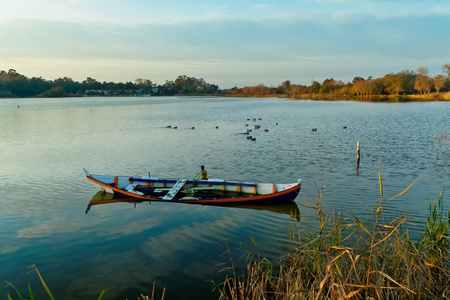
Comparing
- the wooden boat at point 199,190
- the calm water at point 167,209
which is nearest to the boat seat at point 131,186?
the wooden boat at point 199,190

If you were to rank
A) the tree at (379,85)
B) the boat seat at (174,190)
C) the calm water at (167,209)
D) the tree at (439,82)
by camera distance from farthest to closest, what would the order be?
the tree at (379,85)
the tree at (439,82)
the boat seat at (174,190)
the calm water at (167,209)

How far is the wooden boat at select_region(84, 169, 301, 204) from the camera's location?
13.7 metres

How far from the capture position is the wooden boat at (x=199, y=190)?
45.0ft

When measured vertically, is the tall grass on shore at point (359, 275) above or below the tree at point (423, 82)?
below

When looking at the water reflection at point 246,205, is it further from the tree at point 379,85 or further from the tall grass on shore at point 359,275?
the tree at point 379,85

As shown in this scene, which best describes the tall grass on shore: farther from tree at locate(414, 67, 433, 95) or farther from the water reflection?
tree at locate(414, 67, 433, 95)

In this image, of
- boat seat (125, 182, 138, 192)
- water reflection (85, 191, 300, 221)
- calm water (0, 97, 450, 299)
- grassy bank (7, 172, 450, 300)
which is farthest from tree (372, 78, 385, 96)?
grassy bank (7, 172, 450, 300)

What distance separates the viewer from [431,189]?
49.7 ft

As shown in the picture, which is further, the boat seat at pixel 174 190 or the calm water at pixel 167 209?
the boat seat at pixel 174 190

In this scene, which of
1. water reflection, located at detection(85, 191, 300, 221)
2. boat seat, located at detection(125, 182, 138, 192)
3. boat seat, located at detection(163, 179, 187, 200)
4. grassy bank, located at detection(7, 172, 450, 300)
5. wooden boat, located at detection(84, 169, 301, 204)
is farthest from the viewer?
boat seat, located at detection(125, 182, 138, 192)

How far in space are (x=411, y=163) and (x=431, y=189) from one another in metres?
5.64

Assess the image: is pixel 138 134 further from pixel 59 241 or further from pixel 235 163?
pixel 59 241

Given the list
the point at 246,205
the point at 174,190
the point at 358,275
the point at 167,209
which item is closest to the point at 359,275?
the point at 358,275

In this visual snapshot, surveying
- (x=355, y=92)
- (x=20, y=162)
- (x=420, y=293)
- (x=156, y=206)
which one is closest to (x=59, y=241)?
(x=156, y=206)
